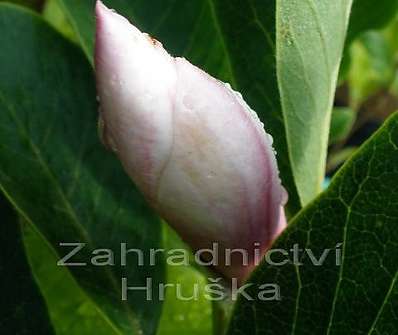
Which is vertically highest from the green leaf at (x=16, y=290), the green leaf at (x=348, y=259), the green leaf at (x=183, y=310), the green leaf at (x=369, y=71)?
the green leaf at (x=348, y=259)

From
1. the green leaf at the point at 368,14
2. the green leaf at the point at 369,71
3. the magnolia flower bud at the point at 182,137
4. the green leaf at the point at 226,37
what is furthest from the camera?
the green leaf at the point at 369,71

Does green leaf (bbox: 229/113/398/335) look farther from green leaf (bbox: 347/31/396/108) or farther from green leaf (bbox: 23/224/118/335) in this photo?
green leaf (bbox: 347/31/396/108)

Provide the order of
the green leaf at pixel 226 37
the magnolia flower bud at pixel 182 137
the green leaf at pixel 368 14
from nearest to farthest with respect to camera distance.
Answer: the magnolia flower bud at pixel 182 137, the green leaf at pixel 226 37, the green leaf at pixel 368 14

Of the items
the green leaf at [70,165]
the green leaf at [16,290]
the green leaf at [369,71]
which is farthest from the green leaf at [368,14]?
the green leaf at [369,71]

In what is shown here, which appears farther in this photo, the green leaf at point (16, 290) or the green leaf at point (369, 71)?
the green leaf at point (369, 71)

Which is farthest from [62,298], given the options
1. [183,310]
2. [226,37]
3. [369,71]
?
[369,71]

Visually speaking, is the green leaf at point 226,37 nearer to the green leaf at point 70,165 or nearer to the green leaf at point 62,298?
the green leaf at point 70,165
